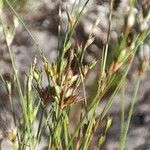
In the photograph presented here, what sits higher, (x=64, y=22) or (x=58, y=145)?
(x=64, y=22)

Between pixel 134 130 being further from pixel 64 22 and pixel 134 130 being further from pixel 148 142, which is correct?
pixel 64 22

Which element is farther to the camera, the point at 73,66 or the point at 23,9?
the point at 23,9

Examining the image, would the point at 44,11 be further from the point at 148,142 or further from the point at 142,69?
the point at 142,69

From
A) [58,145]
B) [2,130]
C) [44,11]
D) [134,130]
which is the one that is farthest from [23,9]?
[58,145]

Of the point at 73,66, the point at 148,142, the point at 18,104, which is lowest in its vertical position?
the point at 148,142

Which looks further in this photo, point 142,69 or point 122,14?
point 122,14

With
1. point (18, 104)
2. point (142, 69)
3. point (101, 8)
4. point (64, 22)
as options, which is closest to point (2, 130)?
point (18, 104)

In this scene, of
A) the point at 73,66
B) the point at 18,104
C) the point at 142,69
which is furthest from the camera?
the point at 18,104

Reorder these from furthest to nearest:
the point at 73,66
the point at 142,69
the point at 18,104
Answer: the point at 18,104, the point at 73,66, the point at 142,69

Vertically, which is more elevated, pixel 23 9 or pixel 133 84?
pixel 23 9
